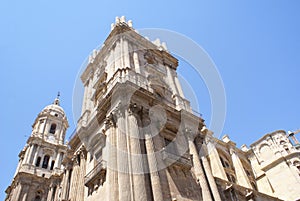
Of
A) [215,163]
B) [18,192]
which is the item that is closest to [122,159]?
[215,163]

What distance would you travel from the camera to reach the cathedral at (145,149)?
46.5 feet

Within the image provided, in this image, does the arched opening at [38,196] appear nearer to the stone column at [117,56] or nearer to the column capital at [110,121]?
the stone column at [117,56]

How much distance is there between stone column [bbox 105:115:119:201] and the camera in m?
12.7

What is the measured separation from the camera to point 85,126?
791 inches

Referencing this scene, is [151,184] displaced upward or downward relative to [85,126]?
downward

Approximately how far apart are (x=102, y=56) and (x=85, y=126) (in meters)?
8.73

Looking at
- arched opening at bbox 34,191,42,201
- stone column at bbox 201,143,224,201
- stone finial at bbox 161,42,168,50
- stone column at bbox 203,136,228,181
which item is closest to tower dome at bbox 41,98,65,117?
arched opening at bbox 34,191,42,201

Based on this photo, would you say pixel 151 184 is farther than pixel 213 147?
No

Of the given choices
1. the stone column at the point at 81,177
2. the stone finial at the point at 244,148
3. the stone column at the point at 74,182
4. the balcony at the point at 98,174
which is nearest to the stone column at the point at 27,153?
the stone column at the point at 74,182

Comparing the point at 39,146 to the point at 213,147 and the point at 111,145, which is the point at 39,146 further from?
the point at 111,145

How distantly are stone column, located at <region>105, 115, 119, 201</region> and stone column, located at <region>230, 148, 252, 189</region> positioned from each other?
14.8 metres

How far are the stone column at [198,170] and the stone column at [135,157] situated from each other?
4520 mm

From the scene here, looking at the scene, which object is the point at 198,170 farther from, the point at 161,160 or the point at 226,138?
the point at 226,138

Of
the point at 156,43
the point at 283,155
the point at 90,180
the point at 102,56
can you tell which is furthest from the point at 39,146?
the point at 283,155
